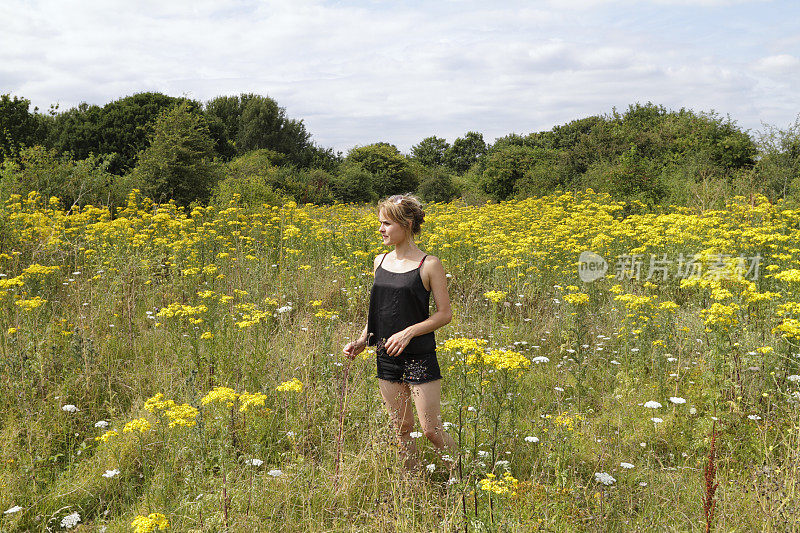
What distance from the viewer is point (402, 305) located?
299 centimetres

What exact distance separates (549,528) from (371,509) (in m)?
0.92

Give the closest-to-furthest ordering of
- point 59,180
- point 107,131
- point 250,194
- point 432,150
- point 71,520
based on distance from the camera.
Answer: point 71,520 → point 59,180 → point 250,194 → point 107,131 → point 432,150

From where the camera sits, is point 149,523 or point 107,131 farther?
point 107,131

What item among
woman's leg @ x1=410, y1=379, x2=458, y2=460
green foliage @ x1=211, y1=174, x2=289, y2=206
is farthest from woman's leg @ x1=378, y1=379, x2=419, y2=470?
green foliage @ x1=211, y1=174, x2=289, y2=206

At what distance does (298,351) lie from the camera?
4.48 meters

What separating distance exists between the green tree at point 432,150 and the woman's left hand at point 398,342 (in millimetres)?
50690

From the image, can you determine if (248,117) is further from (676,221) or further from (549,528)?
(549,528)

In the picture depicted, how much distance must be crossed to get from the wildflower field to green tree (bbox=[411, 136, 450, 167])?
1844 inches

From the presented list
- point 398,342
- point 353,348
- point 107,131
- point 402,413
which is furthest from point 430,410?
point 107,131

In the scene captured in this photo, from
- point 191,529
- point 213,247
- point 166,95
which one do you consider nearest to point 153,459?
point 191,529

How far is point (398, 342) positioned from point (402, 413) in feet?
1.71

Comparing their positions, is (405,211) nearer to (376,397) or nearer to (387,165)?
(376,397)

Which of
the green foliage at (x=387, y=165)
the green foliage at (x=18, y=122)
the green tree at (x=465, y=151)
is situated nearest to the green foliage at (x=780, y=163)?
the green foliage at (x=387, y=165)

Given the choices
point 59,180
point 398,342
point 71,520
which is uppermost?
point 59,180
